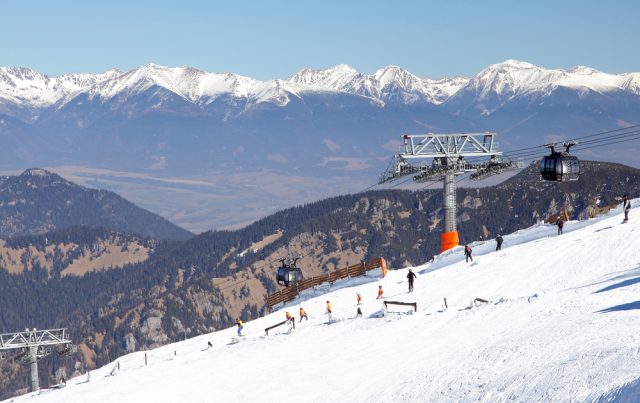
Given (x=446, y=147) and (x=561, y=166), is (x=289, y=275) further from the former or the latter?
(x=561, y=166)

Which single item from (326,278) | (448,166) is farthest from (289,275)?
(448,166)

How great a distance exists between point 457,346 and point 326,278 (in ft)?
149

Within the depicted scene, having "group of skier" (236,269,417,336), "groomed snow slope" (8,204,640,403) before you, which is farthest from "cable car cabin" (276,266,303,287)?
"group of skier" (236,269,417,336)

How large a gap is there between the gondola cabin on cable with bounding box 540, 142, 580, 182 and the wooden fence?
55.0 feet

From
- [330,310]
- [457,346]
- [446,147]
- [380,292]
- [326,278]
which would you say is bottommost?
[457,346]

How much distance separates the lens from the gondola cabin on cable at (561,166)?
74.8 meters

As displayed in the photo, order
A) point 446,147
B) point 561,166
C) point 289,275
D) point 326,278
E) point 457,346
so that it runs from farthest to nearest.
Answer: point 446,147 → point 289,275 → point 326,278 → point 561,166 → point 457,346

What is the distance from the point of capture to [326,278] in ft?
306

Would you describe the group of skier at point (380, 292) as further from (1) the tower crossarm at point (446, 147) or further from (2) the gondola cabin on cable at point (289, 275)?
(2) the gondola cabin on cable at point (289, 275)

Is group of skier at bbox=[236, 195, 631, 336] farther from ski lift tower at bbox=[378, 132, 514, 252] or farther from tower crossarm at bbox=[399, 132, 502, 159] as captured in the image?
tower crossarm at bbox=[399, 132, 502, 159]

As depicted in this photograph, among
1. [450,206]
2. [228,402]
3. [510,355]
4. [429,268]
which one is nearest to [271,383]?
[228,402]

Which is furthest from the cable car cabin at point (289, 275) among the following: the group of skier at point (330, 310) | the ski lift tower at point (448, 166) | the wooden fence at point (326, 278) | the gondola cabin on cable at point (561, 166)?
the gondola cabin on cable at point (561, 166)

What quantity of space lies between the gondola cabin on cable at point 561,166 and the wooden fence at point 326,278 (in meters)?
16.8

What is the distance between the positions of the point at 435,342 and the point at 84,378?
1083 inches
